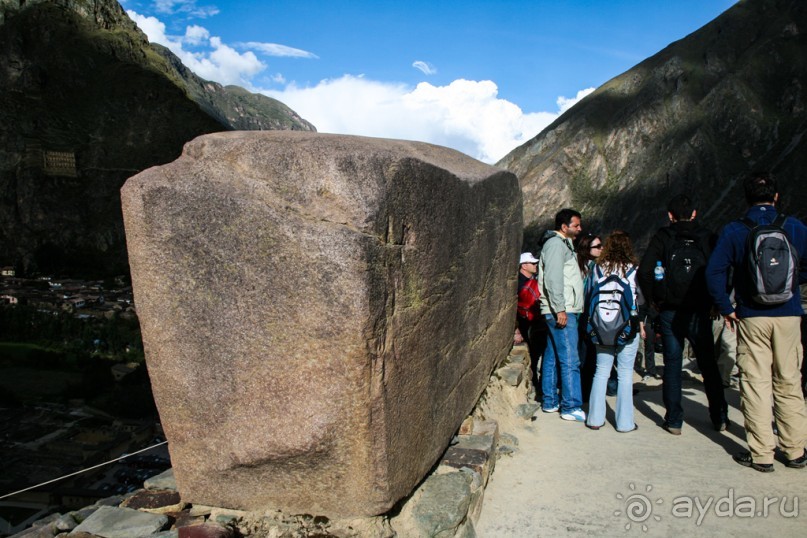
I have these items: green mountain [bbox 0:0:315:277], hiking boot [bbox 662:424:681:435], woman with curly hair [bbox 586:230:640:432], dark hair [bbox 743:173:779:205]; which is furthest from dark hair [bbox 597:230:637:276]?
green mountain [bbox 0:0:315:277]

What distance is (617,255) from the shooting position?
179 inches

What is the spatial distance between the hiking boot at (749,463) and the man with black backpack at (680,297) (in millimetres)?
618

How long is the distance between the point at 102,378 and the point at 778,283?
192 ft

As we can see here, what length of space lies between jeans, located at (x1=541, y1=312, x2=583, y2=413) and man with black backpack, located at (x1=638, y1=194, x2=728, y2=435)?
663mm

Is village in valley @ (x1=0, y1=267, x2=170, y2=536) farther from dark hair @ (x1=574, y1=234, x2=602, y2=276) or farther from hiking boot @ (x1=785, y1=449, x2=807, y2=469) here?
hiking boot @ (x1=785, y1=449, x2=807, y2=469)

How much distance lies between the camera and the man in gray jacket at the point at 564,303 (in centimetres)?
476

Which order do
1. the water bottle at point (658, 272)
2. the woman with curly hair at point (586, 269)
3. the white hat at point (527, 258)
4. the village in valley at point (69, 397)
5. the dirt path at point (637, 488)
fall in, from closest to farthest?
the dirt path at point (637, 488), the water bottle at point (658, 272), the woman with curly hair at point (586, 269), the white hat at point (527, 258), the village in valley at point (69, 397)

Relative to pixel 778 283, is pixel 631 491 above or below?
below

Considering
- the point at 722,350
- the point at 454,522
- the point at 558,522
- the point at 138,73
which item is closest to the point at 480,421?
the point at 558,522

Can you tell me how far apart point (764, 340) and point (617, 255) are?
3.88 ft

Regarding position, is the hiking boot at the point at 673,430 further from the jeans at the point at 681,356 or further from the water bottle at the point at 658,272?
the water bottle at the point at 658,272

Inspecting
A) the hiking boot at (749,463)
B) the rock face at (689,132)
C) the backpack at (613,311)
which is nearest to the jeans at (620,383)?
the backpack at (613,311)

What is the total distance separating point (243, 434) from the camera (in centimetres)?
285

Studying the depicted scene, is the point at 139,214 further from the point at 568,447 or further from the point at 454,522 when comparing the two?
the point at 568,447
